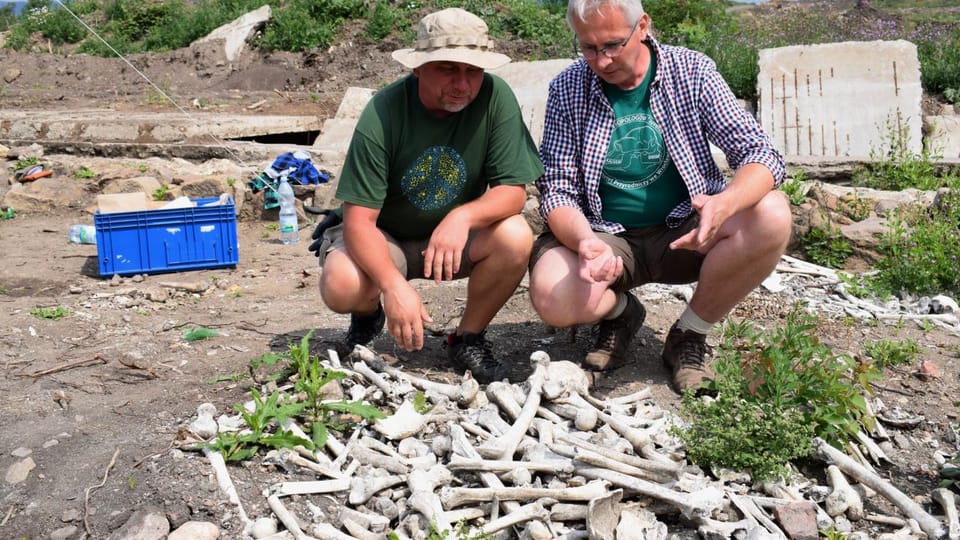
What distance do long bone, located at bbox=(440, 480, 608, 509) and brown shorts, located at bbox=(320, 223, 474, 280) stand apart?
115 centimetres

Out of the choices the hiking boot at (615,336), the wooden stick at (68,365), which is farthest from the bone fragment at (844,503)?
the wooden stick at (68,365)

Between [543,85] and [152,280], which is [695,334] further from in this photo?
[543,85]

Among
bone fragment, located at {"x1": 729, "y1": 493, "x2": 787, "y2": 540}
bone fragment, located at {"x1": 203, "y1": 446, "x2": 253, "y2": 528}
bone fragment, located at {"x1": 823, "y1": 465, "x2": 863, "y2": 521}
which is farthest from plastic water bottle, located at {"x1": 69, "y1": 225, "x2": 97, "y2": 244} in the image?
bone fragment, located at {"x1": 823, "y1": 465, "x2": 863, "y2": 521}

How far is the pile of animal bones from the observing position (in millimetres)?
2703

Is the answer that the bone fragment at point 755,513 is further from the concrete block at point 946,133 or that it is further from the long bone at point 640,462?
the concrete block at point 946,133

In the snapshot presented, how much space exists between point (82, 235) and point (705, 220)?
5.40 m

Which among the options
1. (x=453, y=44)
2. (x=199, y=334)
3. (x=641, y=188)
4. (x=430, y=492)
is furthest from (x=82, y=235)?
(x=430, y=492)

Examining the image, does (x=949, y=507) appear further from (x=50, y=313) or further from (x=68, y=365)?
(x=50, y=313)

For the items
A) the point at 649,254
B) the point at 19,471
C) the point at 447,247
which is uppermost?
the point at 447,247

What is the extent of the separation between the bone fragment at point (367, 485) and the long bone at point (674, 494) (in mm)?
604

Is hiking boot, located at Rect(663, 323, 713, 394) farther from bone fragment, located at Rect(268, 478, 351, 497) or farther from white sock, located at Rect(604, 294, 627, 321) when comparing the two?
bone fragment, located at Rect(268, 478, 351, 497)

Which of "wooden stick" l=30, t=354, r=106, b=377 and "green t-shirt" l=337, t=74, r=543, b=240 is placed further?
"wooden stick" l=30, t=354, r=106, b=377

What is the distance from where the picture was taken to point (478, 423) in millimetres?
3238

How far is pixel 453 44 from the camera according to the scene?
3.37 meters
